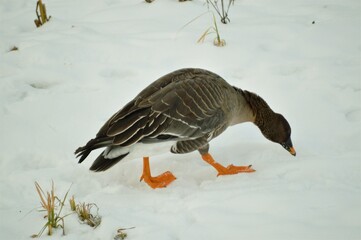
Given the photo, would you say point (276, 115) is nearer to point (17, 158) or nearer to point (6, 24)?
point (17, 158)

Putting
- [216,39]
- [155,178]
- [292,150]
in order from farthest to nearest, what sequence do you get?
[216,39], [292,150], [155,178]

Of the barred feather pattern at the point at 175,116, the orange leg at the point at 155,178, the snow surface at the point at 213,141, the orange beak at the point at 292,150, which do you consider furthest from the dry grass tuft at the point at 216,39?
the orange leg at the point at 155,178

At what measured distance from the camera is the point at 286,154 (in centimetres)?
426

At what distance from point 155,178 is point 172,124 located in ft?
1.80

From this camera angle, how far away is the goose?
354 cm

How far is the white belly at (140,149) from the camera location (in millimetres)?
3570

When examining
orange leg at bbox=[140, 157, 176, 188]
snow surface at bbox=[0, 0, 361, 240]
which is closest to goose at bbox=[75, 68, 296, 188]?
orange leg at bbox=[140, 157, 176, 188]

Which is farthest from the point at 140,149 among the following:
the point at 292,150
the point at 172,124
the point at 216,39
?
the point at 216,39

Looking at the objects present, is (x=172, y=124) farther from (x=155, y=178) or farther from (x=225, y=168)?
(x=225, y=168)

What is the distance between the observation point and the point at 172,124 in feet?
12.0

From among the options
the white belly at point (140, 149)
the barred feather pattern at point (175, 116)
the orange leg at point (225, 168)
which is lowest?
the orange leg at point (225, 168)

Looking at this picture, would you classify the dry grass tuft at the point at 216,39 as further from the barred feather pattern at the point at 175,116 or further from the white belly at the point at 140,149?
the white belly at the point at 140,149

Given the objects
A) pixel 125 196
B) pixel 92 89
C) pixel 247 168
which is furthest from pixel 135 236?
pixel 92 89

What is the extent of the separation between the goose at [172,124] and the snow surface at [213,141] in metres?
0.24
